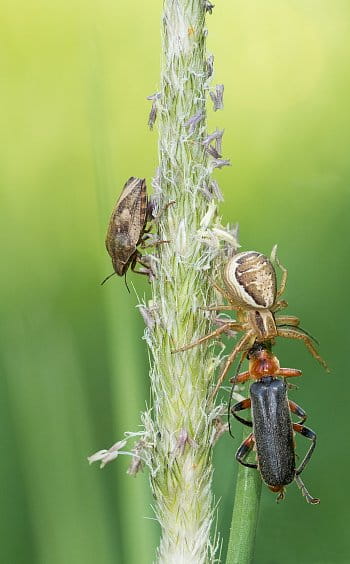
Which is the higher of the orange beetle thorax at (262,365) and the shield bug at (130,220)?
the shield bug at (130,220)

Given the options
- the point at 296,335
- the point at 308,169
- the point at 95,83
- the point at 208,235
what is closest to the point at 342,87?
the point at 308,169

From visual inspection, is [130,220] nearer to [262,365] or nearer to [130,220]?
[130,220]

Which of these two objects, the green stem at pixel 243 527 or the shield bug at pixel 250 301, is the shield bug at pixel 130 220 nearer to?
the shield bug at pixel 250 301

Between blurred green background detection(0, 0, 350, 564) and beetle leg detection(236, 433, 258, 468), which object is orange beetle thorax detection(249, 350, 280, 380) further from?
blurred green background detection(0, 0, 350, 564)

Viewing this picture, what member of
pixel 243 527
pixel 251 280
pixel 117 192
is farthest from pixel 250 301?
pixel 117 192

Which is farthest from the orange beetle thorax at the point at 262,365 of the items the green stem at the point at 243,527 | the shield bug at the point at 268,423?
the green stem at the point at 243,527

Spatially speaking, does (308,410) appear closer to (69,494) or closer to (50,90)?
(69,494)
